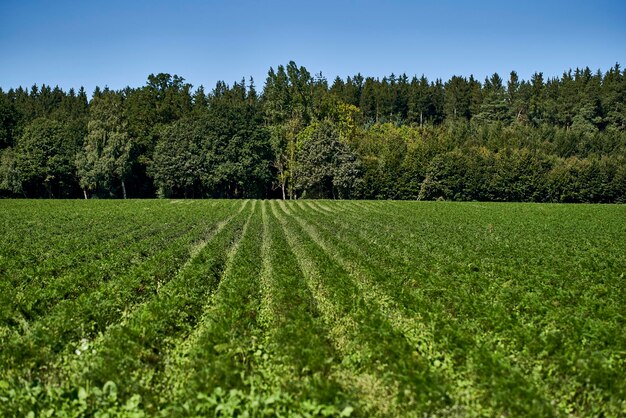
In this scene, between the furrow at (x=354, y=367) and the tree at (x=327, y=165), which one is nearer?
the furrow at (x=354, y=367)

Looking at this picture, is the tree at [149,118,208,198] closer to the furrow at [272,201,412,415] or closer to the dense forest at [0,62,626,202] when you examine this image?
the dense forest at [0,62,626,202]

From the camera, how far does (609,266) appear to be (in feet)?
58.1

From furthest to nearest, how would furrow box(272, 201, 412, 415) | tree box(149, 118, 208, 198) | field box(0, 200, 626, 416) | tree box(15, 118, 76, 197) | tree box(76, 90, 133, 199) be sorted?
tree box(149, 118, 208, 198) < tree box(15, 118, 76, 197) < tree box(76, 90, 133, 199) < furrow box(272, 201, 412, 415) < field box(0, 200, 626, 416)

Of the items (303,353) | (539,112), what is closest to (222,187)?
(303,353)

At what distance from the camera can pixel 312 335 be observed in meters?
9.02

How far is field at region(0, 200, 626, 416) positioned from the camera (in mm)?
6625

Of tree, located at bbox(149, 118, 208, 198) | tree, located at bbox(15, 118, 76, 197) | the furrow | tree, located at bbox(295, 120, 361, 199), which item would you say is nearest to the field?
the furrow

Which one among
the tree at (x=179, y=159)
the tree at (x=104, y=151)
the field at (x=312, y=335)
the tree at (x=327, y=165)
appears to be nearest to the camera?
the field at (x=312, y=335)

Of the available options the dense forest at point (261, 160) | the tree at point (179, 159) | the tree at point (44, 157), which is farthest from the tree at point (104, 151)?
the tree at point (179, 159)

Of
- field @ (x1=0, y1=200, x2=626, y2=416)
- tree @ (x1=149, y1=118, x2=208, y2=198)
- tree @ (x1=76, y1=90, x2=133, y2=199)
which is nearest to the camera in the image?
field @ (x1=0, y1=200, x2=626, y2=416)

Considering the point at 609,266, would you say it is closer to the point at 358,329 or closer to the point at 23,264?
the point at 358,329

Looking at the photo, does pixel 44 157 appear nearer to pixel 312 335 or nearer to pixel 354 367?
pixel 312 335

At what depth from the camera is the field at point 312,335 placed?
6.62 meters

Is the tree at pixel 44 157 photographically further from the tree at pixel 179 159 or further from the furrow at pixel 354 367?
the furrow at pixel 354 367
